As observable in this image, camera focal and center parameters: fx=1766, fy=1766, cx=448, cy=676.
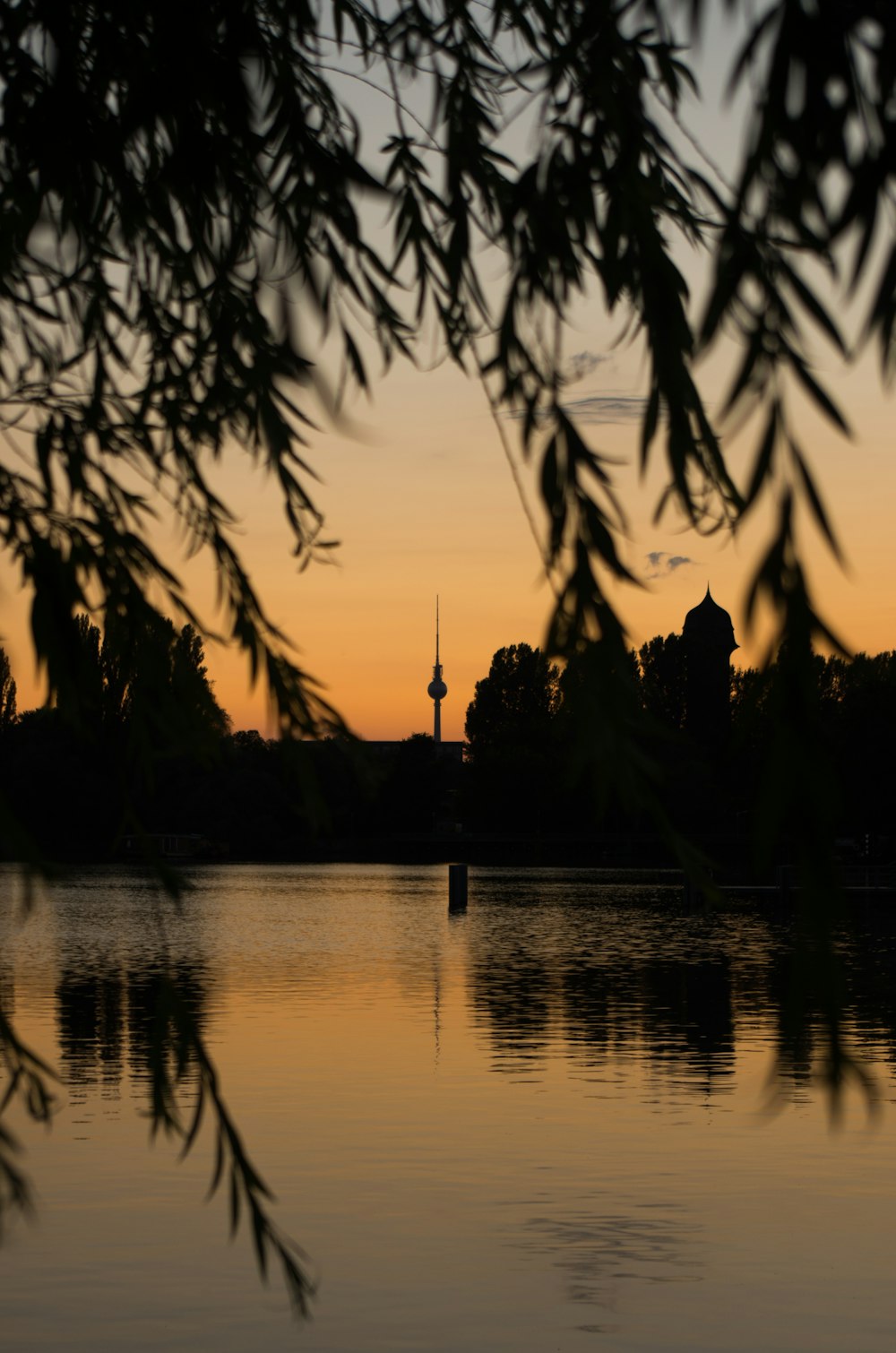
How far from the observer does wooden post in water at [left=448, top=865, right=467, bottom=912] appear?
5462 cm

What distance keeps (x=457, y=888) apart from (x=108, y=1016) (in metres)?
31.3

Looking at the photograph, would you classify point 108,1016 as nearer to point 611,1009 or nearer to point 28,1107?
point 611,1009

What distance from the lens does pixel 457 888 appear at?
55.0 metres

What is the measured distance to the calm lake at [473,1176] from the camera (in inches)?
390

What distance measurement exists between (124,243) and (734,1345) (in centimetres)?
744

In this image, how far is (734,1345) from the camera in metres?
9.48

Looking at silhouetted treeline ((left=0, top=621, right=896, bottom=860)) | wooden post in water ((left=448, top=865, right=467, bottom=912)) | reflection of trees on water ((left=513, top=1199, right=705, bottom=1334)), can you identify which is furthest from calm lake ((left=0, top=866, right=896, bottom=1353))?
wooden post in water ((left=448, top=865, right=467, bottom=912))

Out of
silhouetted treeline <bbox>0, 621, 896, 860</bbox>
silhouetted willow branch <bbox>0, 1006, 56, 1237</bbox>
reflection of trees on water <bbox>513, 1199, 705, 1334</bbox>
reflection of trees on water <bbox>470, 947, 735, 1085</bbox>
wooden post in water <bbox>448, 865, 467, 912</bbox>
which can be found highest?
silhouetted treeline <bbox>0, 621, 896, 860</bbox>

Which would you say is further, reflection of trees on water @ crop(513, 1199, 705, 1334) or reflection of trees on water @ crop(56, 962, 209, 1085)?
reflection of trees on water @ crop(56, 962, 209, 1085)

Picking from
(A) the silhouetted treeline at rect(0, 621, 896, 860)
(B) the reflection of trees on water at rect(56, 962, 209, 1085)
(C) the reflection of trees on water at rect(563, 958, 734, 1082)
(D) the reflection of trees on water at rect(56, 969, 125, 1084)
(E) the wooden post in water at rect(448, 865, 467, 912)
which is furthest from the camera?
(E) the wooden post in water at rect(448, 865, 467, 912)

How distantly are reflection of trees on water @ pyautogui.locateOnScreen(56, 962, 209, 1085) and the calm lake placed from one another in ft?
0.31

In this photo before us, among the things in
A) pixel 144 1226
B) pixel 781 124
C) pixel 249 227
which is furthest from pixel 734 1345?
pixel 781 124

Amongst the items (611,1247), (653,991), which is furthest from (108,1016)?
(611,1247)

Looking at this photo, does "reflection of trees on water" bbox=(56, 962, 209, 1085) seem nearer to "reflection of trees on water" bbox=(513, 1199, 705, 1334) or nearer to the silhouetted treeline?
the silhouetted treeline
